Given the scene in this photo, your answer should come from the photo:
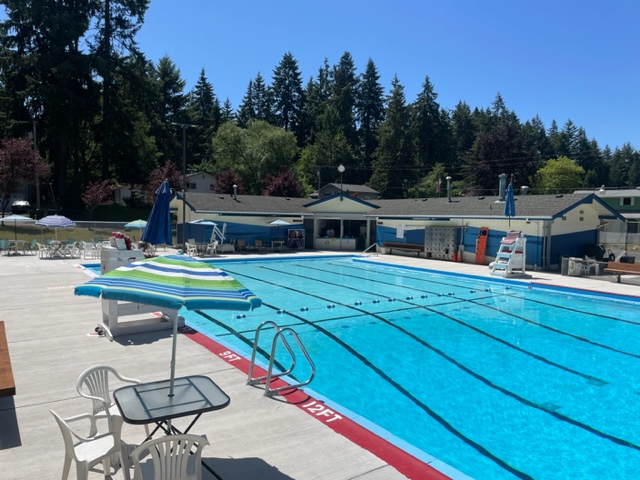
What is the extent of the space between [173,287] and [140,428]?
209 cm

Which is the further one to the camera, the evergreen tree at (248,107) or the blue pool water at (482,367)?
the evergreen tree at (248,107)

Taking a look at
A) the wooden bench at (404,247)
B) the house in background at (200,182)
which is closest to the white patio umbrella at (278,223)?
the wooden bench at (404,247)

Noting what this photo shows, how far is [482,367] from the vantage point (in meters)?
8.15

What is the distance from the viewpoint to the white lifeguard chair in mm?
18047

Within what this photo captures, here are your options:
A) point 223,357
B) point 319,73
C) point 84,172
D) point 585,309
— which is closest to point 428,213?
point 585,309

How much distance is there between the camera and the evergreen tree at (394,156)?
58125mm

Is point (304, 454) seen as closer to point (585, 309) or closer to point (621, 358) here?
point (621, 358)

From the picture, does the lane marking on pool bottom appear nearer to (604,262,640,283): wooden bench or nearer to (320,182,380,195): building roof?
(604,262,640,283): wooden bench

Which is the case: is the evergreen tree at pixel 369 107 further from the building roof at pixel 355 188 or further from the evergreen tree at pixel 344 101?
the building roof at pixel 355 188

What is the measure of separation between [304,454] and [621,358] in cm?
758

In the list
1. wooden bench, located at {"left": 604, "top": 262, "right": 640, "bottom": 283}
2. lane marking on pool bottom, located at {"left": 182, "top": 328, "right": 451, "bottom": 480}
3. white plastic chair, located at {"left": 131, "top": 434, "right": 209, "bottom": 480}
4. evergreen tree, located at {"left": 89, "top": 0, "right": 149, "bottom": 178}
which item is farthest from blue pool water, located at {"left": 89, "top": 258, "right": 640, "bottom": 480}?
evergreen tree, located at {"left": 89, "top": 0, "right": 149, "bottom": 178}

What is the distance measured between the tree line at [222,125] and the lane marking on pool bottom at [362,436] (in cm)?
2182

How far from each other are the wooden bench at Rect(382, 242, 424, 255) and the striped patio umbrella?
72.7ft

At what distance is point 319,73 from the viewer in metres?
72.5
